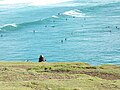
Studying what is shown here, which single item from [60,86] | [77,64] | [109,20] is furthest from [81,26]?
[60,86]

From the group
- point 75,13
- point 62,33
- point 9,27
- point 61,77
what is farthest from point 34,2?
point 61,77

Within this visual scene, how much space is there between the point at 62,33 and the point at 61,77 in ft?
161

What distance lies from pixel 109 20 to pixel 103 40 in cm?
1976

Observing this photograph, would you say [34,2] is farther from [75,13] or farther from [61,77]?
[61,77]

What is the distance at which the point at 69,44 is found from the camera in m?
63.8

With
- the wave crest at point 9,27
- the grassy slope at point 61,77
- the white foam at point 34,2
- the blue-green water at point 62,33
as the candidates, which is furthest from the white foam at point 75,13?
the grassy slope at point 61,77

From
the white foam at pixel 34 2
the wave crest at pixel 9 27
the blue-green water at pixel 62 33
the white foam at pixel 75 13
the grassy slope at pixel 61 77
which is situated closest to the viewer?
the grassy slope at pixel 61 77

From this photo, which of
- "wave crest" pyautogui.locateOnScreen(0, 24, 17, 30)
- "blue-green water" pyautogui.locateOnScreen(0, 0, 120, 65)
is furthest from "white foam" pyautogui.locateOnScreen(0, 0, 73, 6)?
"wave crest" pyautogui.locateOnScreen(0, 24, 17, 30)

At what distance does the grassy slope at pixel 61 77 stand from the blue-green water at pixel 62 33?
2308cm

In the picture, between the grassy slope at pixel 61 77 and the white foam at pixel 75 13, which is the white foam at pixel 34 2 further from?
the grassy slope at pixel 61 77

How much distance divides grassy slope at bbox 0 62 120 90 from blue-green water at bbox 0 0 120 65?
75.7 ft

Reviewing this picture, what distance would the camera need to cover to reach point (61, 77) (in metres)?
24.0

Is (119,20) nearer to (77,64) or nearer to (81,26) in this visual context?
(81,26)

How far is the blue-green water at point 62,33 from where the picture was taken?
57.0 metres
